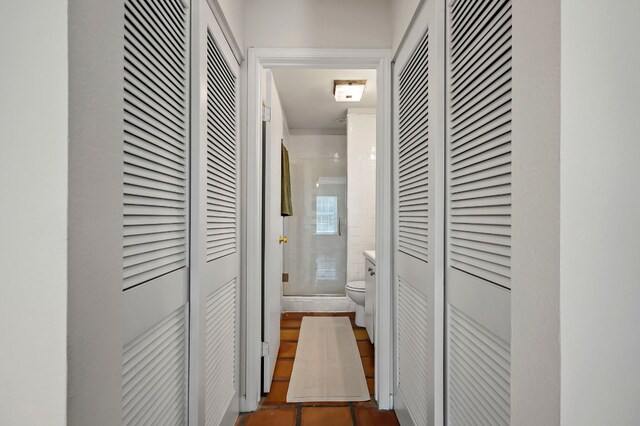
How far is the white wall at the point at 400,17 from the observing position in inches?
67.6

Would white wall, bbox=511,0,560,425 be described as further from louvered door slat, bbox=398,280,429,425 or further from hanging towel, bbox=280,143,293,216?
hanging towel, bbox=280,143,293,216

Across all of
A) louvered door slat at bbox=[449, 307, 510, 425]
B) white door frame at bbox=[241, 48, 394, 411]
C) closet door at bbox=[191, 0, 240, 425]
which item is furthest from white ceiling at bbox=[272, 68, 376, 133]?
louvered door slat at bbox=[449, 307, 510, 425]

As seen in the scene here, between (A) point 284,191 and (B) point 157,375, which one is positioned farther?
(A) point 284,191

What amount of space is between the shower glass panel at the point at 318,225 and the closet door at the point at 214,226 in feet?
8.90

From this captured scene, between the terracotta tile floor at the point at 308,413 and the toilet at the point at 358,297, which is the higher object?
the toilet at the point at 358,297

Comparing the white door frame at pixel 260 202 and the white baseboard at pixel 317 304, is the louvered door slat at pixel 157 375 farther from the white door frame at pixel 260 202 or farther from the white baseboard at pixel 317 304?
the white baseboard at pixel 317 304

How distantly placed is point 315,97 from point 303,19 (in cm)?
167

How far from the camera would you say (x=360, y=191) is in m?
4.38

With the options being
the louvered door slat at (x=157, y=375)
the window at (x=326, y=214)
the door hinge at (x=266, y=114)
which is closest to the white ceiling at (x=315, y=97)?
the door hinge at (x=266, y=114)

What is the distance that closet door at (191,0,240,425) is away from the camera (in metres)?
1.39

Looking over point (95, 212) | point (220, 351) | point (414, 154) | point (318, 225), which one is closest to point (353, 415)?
point (220, 351)
